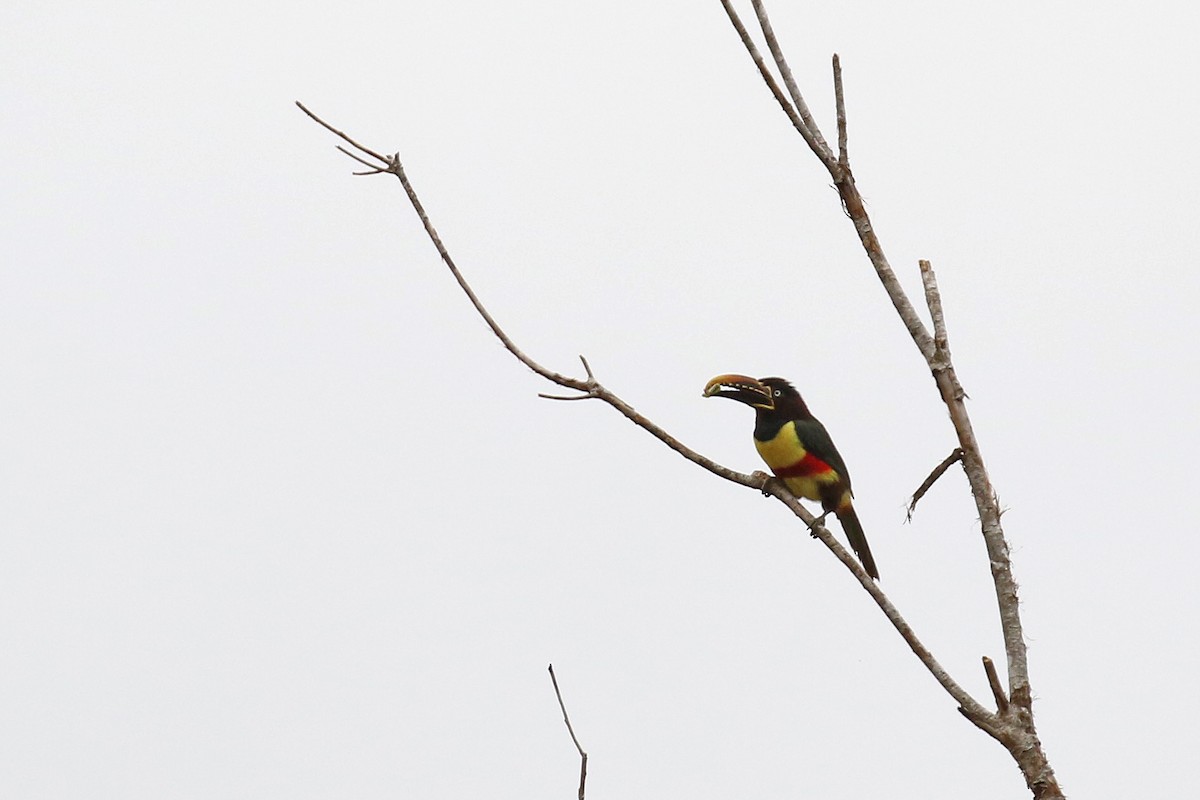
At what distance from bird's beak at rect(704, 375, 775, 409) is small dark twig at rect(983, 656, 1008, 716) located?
414 centimetres

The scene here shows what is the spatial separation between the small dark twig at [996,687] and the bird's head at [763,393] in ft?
13.6

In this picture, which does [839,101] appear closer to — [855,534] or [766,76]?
[766,76]

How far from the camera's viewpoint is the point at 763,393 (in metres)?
8.30

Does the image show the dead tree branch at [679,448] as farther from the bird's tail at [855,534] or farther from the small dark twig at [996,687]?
the bird's tail at [855,534]

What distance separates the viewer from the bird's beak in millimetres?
7777

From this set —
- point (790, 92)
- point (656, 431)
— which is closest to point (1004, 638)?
point (656, 431)

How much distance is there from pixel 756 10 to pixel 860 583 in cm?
160

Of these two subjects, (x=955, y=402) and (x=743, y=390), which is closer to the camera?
(x=955, y=402)

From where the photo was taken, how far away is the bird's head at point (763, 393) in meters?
7.83

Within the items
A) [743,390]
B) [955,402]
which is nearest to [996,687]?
[955,402]

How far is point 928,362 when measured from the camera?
Result: 3924 millimetres

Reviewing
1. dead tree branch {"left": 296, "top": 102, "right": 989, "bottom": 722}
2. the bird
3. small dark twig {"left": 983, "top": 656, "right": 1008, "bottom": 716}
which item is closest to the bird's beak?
the bird

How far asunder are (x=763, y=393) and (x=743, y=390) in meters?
0.22

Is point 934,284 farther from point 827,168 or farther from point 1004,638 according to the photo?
point 1004,638
